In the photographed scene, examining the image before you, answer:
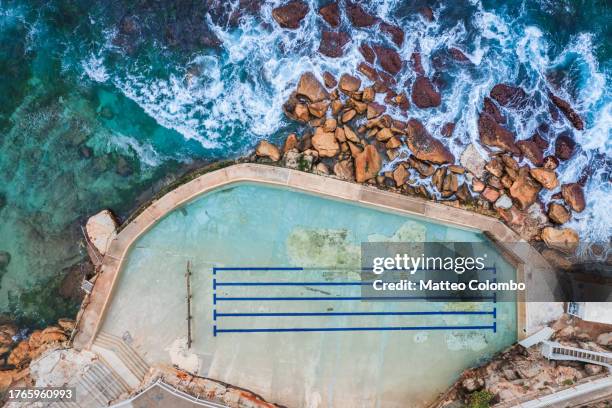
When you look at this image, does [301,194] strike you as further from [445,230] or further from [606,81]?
[606,81]

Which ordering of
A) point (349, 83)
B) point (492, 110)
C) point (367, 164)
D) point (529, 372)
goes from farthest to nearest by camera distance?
point (492, 110) → point (349, 83) → point (367, 164) → point (529, 372)

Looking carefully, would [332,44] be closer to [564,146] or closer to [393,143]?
[393,143]

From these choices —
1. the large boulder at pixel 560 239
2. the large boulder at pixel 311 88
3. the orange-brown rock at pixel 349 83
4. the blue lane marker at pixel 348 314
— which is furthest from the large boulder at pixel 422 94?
the blue lane marker at pixel 348 314

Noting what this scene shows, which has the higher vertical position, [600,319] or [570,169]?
[570,169]

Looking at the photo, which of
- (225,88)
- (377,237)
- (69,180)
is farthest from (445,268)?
(69,180)

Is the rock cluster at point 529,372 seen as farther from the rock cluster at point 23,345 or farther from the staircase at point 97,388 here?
the rock cluster at point 23,345

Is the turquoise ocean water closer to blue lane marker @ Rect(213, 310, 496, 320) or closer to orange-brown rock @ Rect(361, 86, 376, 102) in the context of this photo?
orange-brown rock @ Rect(361, 86, 376, 102)

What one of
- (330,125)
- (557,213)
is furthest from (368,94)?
(557,213)

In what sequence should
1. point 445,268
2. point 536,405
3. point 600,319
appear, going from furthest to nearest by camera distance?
point 445,268 < point 600,319 < point 536,405
